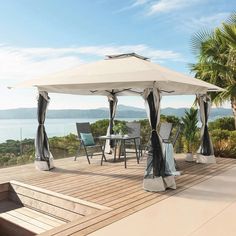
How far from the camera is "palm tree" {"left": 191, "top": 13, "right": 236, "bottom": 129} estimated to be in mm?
9922

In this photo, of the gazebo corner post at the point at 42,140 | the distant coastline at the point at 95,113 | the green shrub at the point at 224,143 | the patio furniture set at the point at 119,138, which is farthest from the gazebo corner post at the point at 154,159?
the distant coastline at the point at 95,113

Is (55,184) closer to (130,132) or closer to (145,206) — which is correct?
(145,206)

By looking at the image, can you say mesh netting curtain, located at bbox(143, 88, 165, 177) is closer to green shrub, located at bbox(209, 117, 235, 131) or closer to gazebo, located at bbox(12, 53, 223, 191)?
gazebo, located at bbox(12, 53, 223, 191)

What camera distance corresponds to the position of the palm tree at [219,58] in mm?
9922

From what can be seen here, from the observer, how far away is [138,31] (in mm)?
15414

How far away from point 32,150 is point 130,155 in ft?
9.62

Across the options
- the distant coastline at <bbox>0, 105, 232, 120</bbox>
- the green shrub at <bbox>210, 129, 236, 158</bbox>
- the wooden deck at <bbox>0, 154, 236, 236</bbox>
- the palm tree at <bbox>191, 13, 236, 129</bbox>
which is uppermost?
the palm tree at <bbox>191, 13, 236, 129</bbox>

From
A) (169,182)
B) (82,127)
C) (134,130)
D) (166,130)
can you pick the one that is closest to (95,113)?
(134,130)

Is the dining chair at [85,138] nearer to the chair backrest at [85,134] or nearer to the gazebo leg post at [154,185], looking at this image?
the chair backrest at [85,134]

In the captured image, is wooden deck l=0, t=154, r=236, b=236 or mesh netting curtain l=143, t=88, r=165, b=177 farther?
mesh netting curtain l=143, t=88, r=165, b=177

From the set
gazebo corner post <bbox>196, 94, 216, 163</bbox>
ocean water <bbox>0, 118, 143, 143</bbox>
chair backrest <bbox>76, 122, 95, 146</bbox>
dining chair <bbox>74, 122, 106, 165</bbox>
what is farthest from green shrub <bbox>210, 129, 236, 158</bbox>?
ocean water <bbox>0, 118, 143, 143</bbox>

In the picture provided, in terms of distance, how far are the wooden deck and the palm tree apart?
292 centimetres

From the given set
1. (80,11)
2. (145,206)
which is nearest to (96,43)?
(80,11)

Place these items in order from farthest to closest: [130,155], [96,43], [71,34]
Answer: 1. [96,43]
2. [71,34]
3. [130,155]
